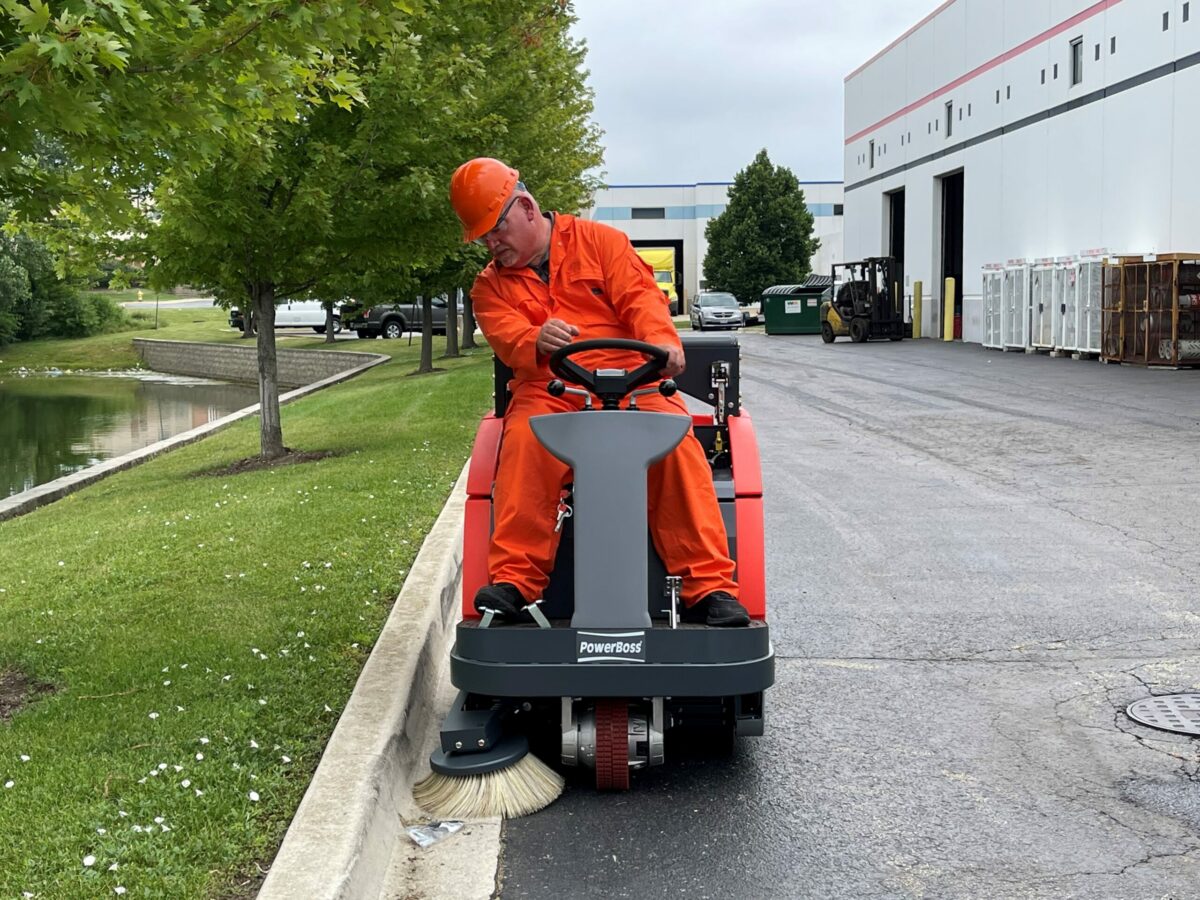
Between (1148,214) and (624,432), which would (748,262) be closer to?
(1148,214)

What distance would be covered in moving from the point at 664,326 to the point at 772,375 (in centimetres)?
2093

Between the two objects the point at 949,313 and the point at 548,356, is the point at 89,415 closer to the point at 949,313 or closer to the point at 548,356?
the point at 949,313

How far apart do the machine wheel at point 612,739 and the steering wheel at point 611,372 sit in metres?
1.03

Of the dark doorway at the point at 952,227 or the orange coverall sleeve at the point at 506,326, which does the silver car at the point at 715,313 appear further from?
the orange coverall sleeve at the point at 506,326

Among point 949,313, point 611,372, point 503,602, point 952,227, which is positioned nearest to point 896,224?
point 952,227

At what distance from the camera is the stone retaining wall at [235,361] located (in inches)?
1586

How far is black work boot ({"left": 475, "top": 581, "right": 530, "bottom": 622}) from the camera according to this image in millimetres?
4566

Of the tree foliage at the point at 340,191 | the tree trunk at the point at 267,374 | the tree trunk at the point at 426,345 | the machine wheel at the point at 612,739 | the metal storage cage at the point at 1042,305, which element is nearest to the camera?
the machine wheel at the point at 612,739

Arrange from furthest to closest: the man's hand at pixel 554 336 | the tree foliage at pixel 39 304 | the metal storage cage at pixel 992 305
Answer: the tree foliage at pixel 39 304 < the metal storage cage at pixel 992 305 < the man's hand at pixel 554 336

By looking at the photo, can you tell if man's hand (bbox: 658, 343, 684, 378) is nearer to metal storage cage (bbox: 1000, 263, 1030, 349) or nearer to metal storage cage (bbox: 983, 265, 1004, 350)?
metal storage cage (bbox: 1000, 263, 1030, 349)

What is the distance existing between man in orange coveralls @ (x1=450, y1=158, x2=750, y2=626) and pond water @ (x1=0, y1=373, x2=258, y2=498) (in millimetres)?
13696

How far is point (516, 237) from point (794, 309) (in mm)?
43778

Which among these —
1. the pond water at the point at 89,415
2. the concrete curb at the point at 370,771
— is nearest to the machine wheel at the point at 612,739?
the concrete curb at the point at 370,771

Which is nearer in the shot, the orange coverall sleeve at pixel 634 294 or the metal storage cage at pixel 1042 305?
the orange coverall sleeve at pixel 634 294
